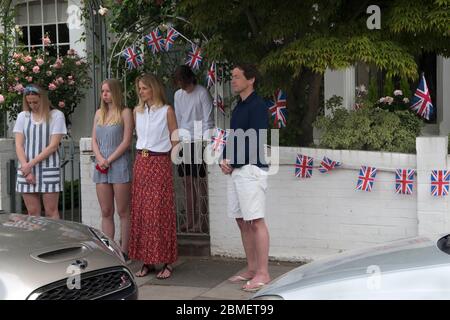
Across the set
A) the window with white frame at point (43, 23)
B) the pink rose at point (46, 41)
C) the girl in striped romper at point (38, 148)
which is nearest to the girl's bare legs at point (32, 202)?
the girl in striped romper at point (38, 148)

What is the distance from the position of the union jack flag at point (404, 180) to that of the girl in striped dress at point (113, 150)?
2665mm

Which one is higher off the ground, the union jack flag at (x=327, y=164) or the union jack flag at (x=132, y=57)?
the union jack flag at (x=132, y=57)

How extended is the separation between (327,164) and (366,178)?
41 centimetres

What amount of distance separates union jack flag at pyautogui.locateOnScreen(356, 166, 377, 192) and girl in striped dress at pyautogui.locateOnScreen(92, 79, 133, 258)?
232cm

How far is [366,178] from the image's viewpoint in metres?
6.50

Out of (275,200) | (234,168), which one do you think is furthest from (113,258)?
(275,200)

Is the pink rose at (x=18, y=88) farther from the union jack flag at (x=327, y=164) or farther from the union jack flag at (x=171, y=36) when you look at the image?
the union jack flag at (x=327, y=164)

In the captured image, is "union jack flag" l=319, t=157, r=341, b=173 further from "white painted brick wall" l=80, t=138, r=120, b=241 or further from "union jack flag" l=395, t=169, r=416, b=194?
"white painted brick wall" l=80, t=138, r=120, b=241

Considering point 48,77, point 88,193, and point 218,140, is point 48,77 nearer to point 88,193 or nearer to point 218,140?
point 88,193

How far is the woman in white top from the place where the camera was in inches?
248

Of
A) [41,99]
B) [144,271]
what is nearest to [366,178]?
[144,271]

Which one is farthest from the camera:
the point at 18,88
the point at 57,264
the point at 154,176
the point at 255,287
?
the point at 18,88

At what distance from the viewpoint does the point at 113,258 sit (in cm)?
425

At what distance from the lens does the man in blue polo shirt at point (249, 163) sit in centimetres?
568
